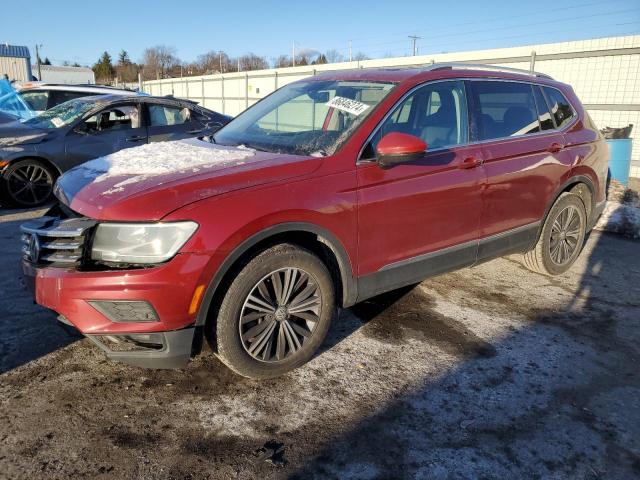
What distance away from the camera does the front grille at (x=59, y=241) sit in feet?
8.86

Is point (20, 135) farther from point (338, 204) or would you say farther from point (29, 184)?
point (338, 204)

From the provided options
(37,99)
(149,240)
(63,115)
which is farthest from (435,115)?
(37,99)

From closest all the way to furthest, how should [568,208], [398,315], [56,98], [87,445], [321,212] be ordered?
1. [87,445]
2. [321,212]
3. [398,315]
4. [568,208]
5. [56,98]

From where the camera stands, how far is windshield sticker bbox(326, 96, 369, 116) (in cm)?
354

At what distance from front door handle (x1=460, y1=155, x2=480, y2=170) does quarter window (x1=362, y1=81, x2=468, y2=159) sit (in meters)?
0.15

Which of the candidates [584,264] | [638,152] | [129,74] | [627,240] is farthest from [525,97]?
[129,74]

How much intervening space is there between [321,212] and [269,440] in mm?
1309

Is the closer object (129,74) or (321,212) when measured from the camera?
(321,212)

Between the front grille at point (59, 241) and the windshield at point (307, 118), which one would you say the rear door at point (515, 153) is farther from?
the front grille at point (59, 241)

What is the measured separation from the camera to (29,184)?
713cm

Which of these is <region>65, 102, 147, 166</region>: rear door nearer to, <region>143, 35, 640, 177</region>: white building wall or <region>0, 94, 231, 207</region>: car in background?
<region>0, 94, 231, 207</region>: car in background

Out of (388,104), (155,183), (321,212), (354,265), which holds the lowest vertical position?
(354,265)

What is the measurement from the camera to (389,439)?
2.63 m

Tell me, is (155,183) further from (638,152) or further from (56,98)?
(638,152)
